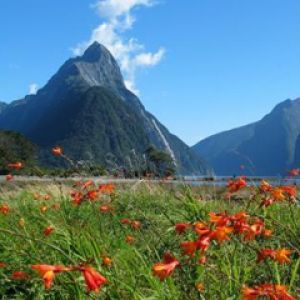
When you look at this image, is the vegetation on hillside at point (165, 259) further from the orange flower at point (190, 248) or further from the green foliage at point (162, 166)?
the green foliage at point (162, 166)

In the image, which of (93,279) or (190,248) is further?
(190,248)

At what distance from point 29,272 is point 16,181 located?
15083 millimetres

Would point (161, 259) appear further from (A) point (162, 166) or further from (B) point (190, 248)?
(A) point (162, 166)

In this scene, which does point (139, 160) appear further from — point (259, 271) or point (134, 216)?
point (259, 271)

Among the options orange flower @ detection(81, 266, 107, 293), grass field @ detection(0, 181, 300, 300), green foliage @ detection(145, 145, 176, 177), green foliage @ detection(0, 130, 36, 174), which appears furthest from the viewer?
green foliage @ detection(0, 130, 36, 174)

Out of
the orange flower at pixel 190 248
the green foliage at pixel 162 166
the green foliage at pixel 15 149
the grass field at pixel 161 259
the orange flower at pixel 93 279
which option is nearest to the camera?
the orange flower at pixel 93 279

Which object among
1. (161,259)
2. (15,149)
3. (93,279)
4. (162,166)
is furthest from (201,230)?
(15,149)

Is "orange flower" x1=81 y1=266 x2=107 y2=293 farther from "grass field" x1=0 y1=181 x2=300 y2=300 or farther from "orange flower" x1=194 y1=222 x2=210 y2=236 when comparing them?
"orange flower" x1=194 y1=222 x2=210 y2=236

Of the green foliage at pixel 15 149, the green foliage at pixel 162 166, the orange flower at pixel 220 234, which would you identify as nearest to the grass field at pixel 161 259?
the orange flower at pixel 220 234

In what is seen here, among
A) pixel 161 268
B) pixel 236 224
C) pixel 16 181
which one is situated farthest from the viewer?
pixel 16 181

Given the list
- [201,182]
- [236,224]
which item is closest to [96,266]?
[236,224]

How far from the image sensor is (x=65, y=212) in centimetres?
750

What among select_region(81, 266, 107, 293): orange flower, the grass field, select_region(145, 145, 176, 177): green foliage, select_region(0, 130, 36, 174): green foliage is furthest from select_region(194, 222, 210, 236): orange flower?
select_region(0, 130, 36, 174): green foliage

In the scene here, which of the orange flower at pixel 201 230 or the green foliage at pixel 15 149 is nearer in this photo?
the orange flower at pixel 201 230
